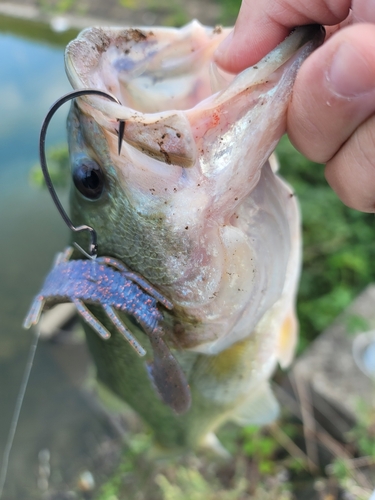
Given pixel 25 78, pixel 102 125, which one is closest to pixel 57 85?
pixel 25 78

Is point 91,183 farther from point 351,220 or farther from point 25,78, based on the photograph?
point 25,78

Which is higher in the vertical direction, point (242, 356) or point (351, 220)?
point (242, 356)

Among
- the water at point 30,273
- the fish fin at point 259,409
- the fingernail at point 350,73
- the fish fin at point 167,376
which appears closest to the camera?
the fingernail at point 350,73

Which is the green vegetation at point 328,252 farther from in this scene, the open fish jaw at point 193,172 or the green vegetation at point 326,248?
the open fish jaw at point 193,172

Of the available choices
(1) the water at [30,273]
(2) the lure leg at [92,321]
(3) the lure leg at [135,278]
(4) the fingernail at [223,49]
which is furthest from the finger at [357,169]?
(1) the water at [30,273]

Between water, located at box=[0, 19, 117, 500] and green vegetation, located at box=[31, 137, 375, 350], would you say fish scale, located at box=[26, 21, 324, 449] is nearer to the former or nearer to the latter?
green vegetation, located at box=[31, 137, 375, 350]

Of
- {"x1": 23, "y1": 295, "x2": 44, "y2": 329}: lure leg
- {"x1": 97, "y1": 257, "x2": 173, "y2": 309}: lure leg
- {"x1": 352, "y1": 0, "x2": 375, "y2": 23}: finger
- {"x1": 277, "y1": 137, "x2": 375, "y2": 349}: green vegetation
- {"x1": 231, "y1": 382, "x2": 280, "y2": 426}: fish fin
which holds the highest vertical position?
{"x1": 352, "y1": 0, "x2": 375, "y2": 23}: finger

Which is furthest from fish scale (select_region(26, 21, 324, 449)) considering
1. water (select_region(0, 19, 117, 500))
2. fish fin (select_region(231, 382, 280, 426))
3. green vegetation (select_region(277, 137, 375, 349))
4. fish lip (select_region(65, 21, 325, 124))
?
water (select_region(0, 19, 117, 500))
